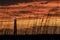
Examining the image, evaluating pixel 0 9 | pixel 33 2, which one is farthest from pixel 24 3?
pixel 0 9

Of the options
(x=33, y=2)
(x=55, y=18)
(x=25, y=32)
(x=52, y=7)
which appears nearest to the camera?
(x=25, y=32)

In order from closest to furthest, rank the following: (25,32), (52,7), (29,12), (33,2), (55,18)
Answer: (25,32) < (55,18) < (29,12) < (52,7) < (33,2)

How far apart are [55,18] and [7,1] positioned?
1.15 metres

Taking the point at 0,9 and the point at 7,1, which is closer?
the point at 0,9

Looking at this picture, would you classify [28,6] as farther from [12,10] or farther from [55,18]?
[55,18]

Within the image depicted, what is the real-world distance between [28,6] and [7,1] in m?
0.51

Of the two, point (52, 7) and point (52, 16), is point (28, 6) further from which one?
point (52, 16)

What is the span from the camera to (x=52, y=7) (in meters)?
3.34

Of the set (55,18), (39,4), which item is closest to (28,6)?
(39,4)

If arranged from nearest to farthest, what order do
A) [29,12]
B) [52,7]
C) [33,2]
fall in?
[29,12] → [52,7] → [33,2]

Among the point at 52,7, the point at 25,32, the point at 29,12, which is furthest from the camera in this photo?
the point at 52,7

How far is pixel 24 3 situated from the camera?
138 inches
